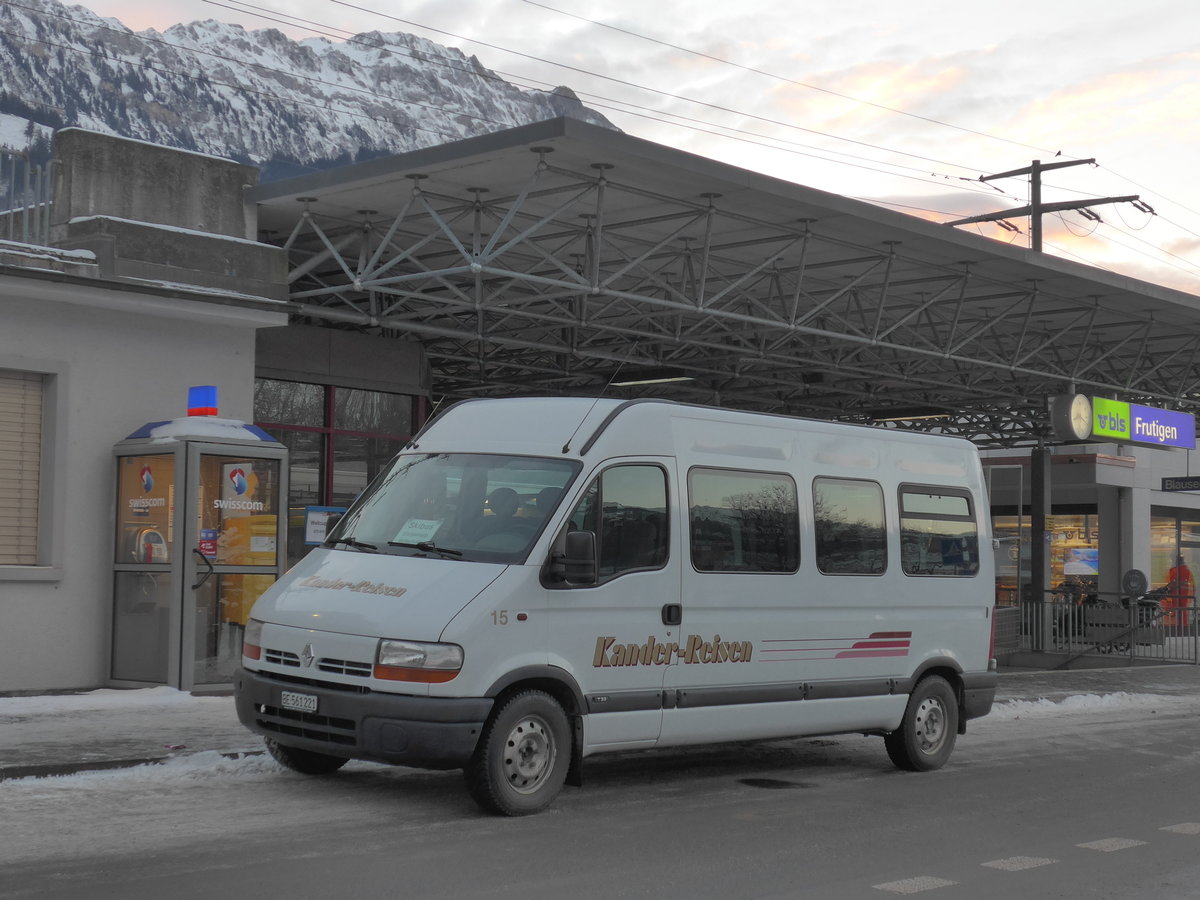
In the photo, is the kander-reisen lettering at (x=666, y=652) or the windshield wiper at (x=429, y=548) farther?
the kander-reisen lettering at (x=666, y=652)

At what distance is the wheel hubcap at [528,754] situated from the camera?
29.1 ft

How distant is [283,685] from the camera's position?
910 cm

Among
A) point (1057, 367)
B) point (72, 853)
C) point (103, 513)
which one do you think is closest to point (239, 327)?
point (103, 513)

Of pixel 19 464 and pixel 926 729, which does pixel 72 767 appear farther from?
pixel 926 729

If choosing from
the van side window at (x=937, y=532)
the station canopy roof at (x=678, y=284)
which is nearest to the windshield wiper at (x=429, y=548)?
the van side window at (x=937, y=532)

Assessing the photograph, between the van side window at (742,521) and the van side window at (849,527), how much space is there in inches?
11.8

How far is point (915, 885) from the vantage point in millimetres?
7438

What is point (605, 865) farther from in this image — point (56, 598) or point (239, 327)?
point (239, 327)

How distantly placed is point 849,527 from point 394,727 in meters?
4.33

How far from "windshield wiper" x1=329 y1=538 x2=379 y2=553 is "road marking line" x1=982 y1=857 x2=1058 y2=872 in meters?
4.16

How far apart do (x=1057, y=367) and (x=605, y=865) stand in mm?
23179

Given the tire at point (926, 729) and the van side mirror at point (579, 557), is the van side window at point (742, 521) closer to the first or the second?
the van side mirror at point (579, 557)

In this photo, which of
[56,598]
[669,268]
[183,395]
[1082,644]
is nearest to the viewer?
[56,598]

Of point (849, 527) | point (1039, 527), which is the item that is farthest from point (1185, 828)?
point (1039, 527)
